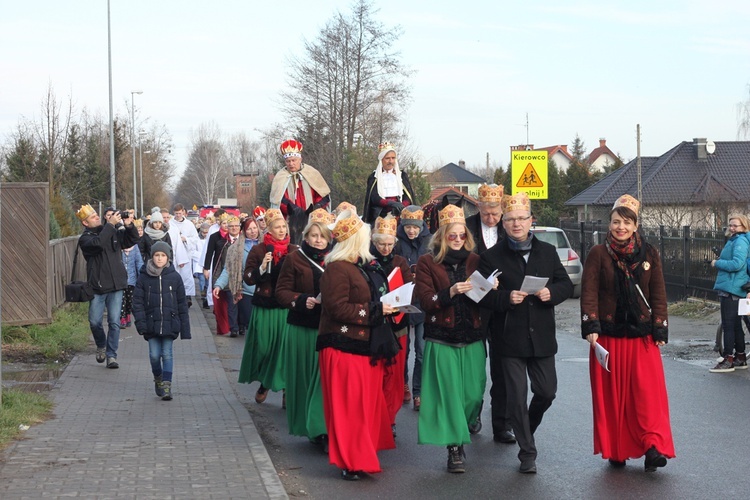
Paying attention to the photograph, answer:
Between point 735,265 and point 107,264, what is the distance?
7.08 meters

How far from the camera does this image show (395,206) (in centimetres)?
1169

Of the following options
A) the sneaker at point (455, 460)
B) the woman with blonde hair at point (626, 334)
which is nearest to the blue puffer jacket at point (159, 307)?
the sneaker at point (455, 460)

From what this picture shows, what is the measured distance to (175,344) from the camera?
15.5 m

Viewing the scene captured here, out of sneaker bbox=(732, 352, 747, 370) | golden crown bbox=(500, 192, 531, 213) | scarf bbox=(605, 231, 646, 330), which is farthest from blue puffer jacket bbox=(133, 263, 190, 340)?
sneaker bbox=(732, 352, 747, 370)

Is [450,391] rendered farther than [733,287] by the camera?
No

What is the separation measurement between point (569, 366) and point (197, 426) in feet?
18.0

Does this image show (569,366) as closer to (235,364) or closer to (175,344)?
(235,364)

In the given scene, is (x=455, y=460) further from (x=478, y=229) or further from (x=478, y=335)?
(x=478, y=229)

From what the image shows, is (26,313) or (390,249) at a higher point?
(390,249)

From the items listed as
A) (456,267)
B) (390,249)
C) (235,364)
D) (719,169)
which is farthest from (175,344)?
(719,169)

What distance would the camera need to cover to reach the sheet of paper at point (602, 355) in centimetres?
733

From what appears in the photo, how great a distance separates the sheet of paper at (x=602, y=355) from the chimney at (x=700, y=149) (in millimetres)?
53109

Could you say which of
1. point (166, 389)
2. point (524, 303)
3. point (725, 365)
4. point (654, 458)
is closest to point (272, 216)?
point (166, 389)

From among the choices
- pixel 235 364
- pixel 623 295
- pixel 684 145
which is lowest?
pixel 235 364
